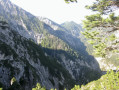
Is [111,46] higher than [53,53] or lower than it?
higher

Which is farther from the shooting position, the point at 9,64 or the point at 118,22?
the point at 9,64

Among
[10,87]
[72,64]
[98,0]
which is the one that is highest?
[98,0]

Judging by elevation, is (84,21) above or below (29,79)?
above

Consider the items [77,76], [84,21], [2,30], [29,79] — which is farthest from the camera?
[77,76]

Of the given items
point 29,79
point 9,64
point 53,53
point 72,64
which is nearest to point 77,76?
point 72,64

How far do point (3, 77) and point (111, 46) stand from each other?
41267 millimetres

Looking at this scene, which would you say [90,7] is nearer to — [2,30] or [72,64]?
[2,30]

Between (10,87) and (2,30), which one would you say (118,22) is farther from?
(2,30)

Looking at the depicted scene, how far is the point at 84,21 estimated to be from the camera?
1263 cm

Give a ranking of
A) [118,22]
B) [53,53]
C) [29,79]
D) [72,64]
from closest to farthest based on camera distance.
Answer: [118,22], [29,79], [72,64], [53,53]

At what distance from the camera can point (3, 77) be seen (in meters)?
38.5

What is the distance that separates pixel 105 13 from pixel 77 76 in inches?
5661

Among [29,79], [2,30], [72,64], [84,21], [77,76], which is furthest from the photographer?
[72,64]

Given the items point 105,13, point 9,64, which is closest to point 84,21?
point 105,13
